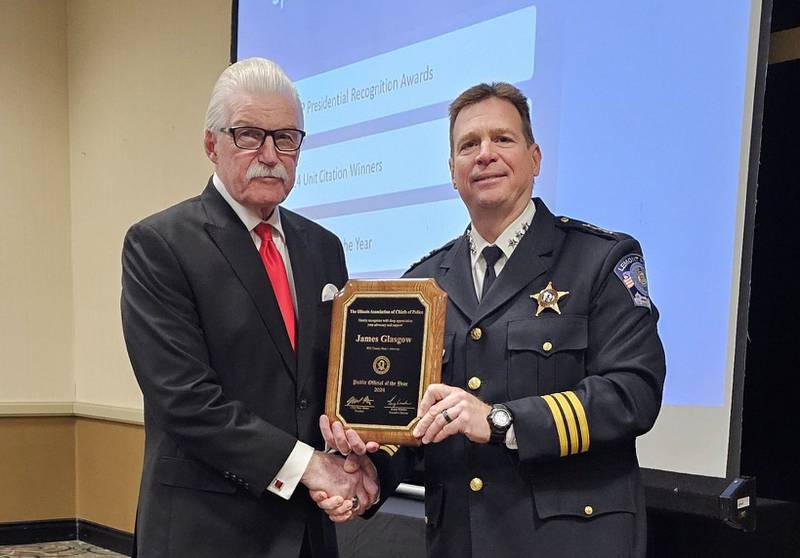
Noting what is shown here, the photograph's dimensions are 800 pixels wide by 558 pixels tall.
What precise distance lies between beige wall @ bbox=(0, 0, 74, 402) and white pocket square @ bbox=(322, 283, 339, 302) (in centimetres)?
377

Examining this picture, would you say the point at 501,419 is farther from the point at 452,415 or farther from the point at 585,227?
the point at 585,227

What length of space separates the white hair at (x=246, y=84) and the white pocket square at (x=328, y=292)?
36 cm

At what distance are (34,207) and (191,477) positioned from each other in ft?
12.9

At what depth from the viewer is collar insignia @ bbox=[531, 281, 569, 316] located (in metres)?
1.50

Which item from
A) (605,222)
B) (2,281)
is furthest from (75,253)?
(605,222)

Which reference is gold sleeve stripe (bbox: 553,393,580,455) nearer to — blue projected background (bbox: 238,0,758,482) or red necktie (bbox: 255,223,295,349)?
red necktie (bbox: 255,223,295,349)

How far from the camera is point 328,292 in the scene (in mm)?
1664

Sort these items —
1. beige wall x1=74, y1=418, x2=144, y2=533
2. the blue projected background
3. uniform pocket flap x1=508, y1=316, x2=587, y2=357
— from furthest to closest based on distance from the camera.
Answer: beige wall x1=74, y1=418, x2=144, y2=533 → the blue projected background → uniform pocket flap x1=508, y1=316, x2=587, y2=357

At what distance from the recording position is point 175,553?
5.05ft

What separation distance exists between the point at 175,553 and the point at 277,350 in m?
0.40

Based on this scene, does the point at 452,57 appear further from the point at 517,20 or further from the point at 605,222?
the point at 605,222

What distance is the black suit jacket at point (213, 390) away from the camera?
150 cm

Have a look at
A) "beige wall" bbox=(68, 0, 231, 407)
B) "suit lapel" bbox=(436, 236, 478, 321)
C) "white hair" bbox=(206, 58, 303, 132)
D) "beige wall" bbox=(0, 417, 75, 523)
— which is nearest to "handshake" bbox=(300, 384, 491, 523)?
"suit lapel" bbox=(436, 236, 478, 321)

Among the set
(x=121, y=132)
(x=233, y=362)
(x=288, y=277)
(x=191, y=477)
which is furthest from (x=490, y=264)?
(x=121, y=132)
